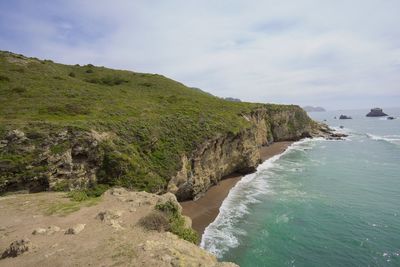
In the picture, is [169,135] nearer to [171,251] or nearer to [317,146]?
[171,251]

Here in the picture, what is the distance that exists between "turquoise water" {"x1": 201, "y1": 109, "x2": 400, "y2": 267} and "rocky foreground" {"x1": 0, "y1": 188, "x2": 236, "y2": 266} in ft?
35.2

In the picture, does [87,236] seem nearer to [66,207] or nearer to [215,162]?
[66,207]

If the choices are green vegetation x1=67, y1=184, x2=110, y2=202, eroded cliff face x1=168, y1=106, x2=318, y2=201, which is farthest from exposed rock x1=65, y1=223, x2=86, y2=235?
eroded cliff face x1=168, y1=106, x2=318, y2=201

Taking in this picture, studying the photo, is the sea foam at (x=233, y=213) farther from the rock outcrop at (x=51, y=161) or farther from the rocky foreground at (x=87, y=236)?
the rock outcrop at (x=51, y=161)

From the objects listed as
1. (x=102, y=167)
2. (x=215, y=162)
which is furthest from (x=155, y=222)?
(x=215, y=162)

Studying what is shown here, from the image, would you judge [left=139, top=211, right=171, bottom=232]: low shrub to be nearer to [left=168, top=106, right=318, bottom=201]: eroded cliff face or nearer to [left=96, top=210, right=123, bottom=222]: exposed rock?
[left=96, top=210, right=123, bottom=222]: exposed rock

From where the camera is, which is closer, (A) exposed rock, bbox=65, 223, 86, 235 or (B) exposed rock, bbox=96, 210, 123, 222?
(A) exposed rock, bbox=65, 223, 86, 235

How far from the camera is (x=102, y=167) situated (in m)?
30.0

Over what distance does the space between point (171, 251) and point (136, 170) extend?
17.9 meters

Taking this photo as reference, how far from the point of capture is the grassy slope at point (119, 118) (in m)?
31.0

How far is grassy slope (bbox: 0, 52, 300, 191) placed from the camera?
102ft

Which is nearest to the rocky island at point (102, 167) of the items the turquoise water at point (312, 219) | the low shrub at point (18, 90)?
the low shrub at point (18, 90)

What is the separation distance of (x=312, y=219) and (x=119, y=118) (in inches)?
1061

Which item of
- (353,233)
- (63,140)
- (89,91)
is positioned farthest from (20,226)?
(89,91)
